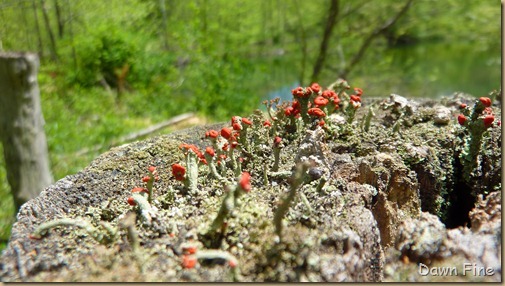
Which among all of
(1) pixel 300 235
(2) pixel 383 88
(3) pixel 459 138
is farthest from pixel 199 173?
(2) pixel 383 88

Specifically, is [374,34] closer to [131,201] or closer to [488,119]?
[488,119]

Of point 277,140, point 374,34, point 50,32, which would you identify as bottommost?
point 277,140

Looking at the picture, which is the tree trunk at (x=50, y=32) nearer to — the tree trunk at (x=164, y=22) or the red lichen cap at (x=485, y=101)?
the tree trunk at (x=164, y=22)

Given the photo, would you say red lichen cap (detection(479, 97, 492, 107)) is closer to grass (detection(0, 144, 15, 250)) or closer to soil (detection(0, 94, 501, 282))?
soil (detection(0, 94, 501, 282))

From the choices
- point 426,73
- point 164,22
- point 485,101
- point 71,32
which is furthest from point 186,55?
point 485,101

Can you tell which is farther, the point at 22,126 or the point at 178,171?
the point at 22,126

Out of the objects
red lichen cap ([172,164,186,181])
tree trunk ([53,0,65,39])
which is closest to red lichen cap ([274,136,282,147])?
red lichen cap ([172,164,186,181])

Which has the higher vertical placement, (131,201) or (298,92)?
(298,92)

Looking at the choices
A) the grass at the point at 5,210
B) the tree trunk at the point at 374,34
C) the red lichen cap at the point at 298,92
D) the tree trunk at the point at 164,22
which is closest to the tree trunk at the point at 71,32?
the tree trunk at the point at 164,22
